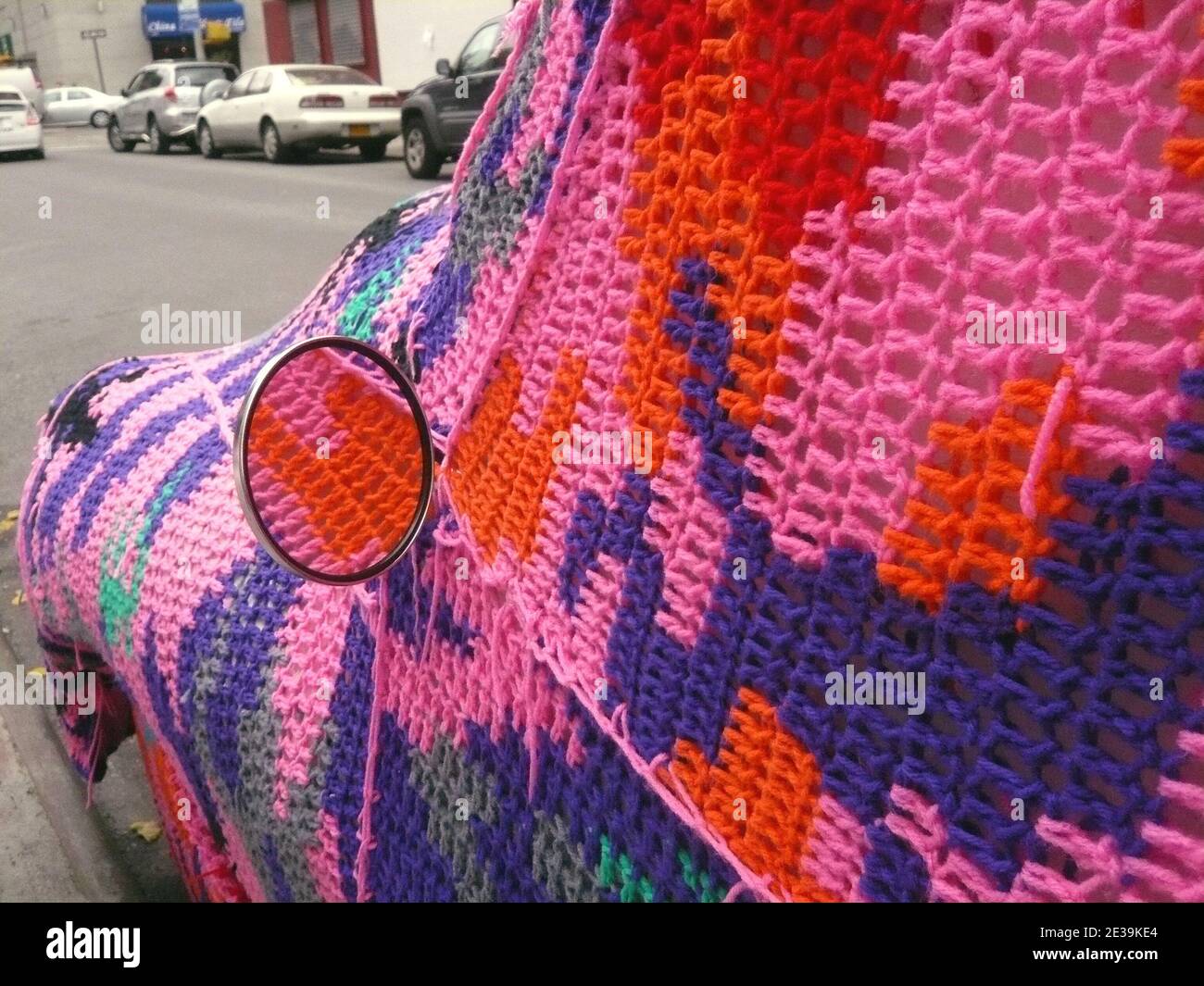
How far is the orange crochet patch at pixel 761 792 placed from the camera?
794 mm

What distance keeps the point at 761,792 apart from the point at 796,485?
22cm

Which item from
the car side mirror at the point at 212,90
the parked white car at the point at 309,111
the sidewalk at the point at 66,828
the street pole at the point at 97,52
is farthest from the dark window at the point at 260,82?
the street pole at the point at 97,52

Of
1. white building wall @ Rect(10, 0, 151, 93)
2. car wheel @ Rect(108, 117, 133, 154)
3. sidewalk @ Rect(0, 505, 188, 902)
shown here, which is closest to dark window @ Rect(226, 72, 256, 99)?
car wheel @ Rect(108, 117, 133, 154)

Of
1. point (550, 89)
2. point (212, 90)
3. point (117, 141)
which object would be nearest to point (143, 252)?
point (550, 89)

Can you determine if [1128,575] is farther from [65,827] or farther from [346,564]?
[65,827]

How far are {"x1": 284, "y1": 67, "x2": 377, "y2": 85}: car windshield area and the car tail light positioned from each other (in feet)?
0.82

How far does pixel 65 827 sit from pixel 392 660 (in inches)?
66.9

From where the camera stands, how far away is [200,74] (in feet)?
65.0

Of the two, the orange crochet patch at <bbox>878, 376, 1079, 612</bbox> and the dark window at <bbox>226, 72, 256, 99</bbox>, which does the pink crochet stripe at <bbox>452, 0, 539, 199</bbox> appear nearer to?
the orange crochet patch at <bbox>878, 376, 1079, 612</bbox>

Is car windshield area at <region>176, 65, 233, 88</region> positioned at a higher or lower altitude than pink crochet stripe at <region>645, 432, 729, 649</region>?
higher

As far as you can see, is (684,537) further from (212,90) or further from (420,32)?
(420,32)

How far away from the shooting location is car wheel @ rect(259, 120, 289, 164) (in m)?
15.2
